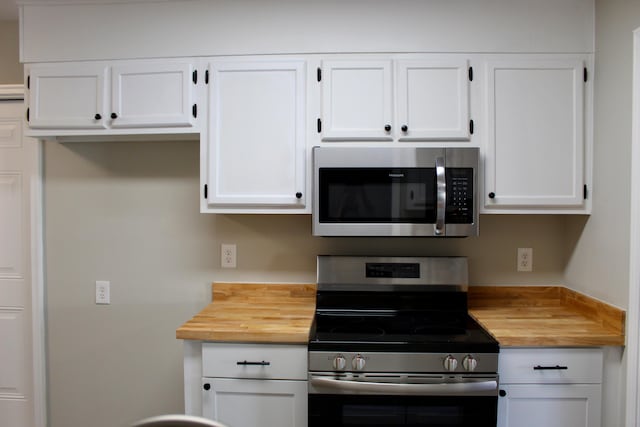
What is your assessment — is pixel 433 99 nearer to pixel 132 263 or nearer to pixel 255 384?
pixel 255 384

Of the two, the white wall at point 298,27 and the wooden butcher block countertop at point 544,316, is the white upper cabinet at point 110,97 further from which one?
the wooden butcher block countertop at point 544,316

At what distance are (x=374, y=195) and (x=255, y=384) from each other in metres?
0.95

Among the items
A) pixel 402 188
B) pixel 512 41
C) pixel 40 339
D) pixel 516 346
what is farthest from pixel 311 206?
pixel 40 339

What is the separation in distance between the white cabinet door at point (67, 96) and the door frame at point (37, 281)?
1.40ft

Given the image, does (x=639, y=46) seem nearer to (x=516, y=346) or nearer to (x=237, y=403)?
(x=516, y=346)

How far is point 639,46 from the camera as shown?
1468mm

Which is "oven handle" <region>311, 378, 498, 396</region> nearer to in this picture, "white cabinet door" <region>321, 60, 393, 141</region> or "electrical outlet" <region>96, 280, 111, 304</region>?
"white cabinet door" <region>321, 60, 393, 141</region>

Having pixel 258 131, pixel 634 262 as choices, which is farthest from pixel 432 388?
pixel 258 131

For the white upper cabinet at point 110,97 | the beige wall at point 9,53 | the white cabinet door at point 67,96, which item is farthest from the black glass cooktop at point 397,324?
the beige wall at point 9,53

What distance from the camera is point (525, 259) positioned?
6.73 feet

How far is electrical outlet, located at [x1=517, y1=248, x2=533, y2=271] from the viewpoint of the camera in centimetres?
205

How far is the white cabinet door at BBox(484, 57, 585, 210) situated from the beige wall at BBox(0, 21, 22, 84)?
2.54 m

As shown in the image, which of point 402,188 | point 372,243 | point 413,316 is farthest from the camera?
point 372,243

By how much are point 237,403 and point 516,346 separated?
1.16m
